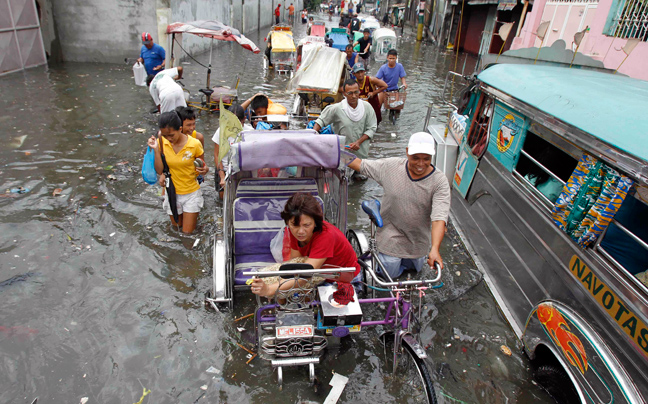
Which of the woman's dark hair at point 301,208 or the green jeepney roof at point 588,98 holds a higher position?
the green jeepney roof at point 588,98

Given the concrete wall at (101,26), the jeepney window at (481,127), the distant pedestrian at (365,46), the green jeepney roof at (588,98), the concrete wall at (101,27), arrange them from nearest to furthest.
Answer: the green jeepney roof at (588,98) → the jeepney window at (481,127) → the concrete wall at (101,26) → the concrete wall at (101,27) → the distant pedestrian at (365,46)

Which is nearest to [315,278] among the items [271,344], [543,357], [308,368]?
[271,344]

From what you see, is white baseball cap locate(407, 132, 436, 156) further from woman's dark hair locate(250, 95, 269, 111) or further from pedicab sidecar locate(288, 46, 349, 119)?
pedicab sidecar locate(288, 46, 349, 119)

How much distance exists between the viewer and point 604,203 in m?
2.99

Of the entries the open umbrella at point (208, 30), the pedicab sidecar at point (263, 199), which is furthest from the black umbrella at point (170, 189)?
the open umbrella at point (208, 30)

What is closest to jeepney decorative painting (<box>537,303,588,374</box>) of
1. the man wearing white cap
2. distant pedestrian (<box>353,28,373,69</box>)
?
the man wearing white cap

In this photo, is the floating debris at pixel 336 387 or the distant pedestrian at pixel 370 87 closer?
the floating debris at pixel 336 387

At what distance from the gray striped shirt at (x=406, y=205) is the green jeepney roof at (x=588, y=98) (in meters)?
1.24

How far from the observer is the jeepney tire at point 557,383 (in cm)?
326

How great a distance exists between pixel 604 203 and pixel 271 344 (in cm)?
283

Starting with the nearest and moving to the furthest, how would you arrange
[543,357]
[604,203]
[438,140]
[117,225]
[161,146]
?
1. [604,203]
2. [543,357]
3. [161,146]
4. [117,225]
5. [438,140]

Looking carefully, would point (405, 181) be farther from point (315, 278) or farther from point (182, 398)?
point (182, 398)

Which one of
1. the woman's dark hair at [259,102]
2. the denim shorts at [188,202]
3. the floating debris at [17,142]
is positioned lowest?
the floating debris at [17,142]

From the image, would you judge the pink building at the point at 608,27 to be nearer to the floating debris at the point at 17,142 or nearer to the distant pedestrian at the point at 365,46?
the distant pedestrian at the point at 365,46
